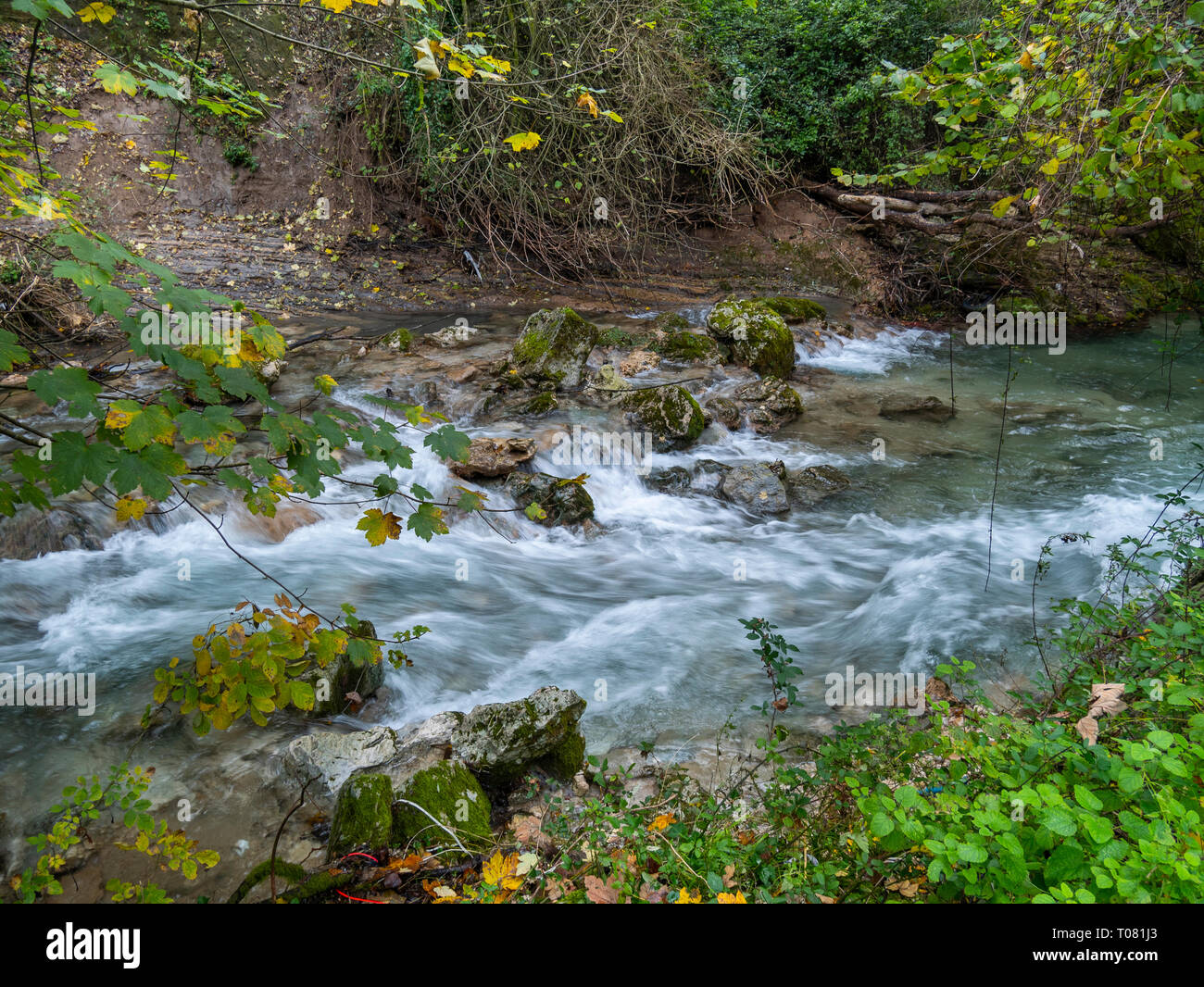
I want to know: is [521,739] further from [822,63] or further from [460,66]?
[822,63]

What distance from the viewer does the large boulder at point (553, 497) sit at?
6.22 metres

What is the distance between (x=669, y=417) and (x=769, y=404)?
57.9 inches

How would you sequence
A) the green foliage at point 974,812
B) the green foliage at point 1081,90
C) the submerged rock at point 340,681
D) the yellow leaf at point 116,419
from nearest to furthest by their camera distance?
the green foliage at point 974,812
the yellow leaf at point 116,419
the green foliage at point 1081,90
the submerged rock at point 340,681

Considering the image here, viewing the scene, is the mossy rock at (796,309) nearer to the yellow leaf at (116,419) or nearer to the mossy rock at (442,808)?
the mossy rock at (442,808)

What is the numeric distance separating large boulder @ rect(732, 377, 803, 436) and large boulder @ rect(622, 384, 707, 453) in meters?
0.73

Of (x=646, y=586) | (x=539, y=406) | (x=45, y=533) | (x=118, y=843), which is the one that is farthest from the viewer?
(x=539, y=406)

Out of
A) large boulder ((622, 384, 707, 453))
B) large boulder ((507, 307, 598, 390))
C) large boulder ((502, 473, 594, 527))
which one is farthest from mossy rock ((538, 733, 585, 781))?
large boulder ((507, 307, 598, 390))

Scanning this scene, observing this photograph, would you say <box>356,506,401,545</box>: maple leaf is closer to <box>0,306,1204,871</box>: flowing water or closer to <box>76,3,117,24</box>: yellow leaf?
<box>0,306,1204,871</box>: flowing water

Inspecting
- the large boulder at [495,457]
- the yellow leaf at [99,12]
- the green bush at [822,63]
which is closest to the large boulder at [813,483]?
the large boulder at [495,457]

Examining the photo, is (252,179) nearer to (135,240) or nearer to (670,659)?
(135,240)

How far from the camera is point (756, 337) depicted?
9.33 m

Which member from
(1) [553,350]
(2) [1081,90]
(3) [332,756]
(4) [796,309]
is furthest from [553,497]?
(4) [796,309]

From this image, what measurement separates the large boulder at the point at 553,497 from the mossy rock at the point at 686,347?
12.2 feet
